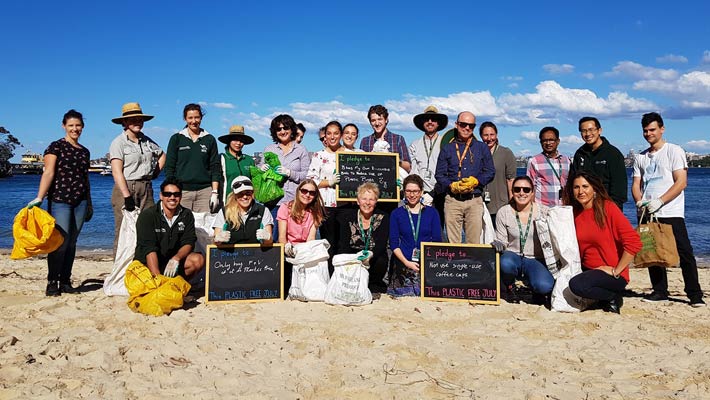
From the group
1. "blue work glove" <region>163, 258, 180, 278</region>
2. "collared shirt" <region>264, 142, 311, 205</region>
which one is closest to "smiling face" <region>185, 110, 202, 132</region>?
"collared shirt" <region>264, 142, 311, 205</region>

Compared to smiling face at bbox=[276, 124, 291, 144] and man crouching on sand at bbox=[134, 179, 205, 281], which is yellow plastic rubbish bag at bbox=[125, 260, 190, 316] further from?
smiling face at bbox=[276, 124, 291, 144]

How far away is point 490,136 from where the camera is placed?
277 inches

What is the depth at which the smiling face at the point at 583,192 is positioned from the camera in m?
5.41

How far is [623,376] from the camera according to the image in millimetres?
3725

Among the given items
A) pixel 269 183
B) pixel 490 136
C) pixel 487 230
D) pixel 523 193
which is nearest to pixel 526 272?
pixel 487 230

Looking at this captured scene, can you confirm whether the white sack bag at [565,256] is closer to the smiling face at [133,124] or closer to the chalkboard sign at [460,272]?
the chalkboard sign at [460,272]

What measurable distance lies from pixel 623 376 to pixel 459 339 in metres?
1.34

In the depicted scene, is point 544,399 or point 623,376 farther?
point 623,376

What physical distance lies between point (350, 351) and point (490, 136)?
13.2ft

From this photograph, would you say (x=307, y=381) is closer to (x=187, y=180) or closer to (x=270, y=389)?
(x=270, y=389)

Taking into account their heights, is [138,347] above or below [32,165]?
below

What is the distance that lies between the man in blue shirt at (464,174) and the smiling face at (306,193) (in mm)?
1613

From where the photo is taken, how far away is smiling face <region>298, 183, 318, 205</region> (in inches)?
232

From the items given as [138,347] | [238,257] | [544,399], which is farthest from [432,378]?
[238,257]
